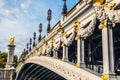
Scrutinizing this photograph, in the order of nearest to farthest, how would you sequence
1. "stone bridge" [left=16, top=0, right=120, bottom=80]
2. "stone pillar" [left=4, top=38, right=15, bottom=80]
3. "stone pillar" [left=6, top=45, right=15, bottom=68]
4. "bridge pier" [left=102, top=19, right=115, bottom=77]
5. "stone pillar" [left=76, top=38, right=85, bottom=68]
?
"bridge pier" [left=102, top=19, right=115, bottom=77], "stone bridge" [left=16, top=0, right=120, bottom=80], "stone pillar" [left=76, top=38, right=85, bottom=68], "stone pillar" [left=4, top=38, right=15, bottom=80], "stone pillar" [left=6, top=45, right=15, bottom=68]

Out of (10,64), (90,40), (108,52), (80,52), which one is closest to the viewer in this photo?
(108,52)

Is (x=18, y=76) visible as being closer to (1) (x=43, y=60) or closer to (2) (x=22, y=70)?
(2) (x=22, y=70)

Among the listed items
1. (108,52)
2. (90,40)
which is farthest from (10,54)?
(108,52)

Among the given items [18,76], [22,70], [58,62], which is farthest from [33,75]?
[58,62]

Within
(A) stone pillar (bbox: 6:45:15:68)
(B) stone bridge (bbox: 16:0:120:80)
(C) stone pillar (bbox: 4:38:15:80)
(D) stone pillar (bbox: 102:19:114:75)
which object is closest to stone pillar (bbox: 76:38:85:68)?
(B) stone bridge (bbox: 16:0:120:80)

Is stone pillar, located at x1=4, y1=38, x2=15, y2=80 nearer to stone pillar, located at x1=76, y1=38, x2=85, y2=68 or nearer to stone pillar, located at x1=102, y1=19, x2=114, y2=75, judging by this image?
stone pillar, located at x1=76, y1=38, x2=85, y2=68

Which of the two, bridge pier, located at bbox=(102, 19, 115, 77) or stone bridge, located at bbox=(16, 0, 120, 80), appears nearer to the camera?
bridge pier, located at bbox=(102, 19, 115, 77)

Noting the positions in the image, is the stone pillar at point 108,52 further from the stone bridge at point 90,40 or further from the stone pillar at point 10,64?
the stone pillar at point 10,64

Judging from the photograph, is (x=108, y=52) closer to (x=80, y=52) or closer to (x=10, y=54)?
(x=80, y=52)

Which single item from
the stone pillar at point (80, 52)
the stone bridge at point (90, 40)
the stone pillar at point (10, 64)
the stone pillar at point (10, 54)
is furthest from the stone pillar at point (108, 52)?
the stone pillar at point (10, 54)

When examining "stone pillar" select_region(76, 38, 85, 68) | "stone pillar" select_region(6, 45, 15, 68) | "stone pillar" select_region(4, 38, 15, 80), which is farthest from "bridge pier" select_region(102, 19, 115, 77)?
"stone pillar" select_region(6, 45, 15, 68)

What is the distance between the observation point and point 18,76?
165ft

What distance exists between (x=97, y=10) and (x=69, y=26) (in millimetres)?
6169

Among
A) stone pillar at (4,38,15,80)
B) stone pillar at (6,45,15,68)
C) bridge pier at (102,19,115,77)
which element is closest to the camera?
bridge pier at (102,19,115,77)
